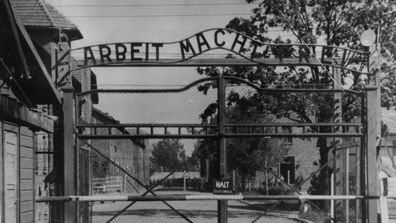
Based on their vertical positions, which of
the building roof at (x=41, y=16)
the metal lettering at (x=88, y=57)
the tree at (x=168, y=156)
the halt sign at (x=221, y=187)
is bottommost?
the halt sign at (x=221, y=187)

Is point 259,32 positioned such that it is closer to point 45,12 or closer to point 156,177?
point 45,12

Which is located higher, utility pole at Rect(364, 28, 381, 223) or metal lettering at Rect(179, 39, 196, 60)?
metal lettering at Rect(179, 39, 196, 60)

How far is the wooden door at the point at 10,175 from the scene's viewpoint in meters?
9.24

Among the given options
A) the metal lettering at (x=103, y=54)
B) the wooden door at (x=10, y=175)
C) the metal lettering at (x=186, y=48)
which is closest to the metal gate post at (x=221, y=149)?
the metal lettering at (x=186, y=48)

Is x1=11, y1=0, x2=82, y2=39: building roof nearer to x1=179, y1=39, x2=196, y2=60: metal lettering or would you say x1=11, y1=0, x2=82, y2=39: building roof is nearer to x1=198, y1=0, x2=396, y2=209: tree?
x1=198, y1=0, x2=396, y2=209: tree

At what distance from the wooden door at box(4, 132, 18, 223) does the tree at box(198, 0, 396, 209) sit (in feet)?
40.2

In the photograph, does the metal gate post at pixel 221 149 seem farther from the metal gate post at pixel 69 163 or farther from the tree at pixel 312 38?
the tree at pixel 312 38

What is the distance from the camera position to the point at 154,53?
1054cm

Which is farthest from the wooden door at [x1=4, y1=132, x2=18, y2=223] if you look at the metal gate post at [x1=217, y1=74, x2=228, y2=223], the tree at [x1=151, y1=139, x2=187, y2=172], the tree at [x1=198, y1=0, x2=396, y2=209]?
the tree at [x1=198, y1=0, x2=396, y2=209]

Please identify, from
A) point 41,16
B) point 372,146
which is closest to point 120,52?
point 372,146

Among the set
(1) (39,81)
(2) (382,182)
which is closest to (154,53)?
(1) (39,81)

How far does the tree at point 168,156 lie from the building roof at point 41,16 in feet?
40.7

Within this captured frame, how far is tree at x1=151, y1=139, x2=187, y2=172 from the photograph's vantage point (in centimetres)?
1050

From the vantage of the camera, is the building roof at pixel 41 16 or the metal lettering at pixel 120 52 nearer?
the metal lettering at pixel 120 52
